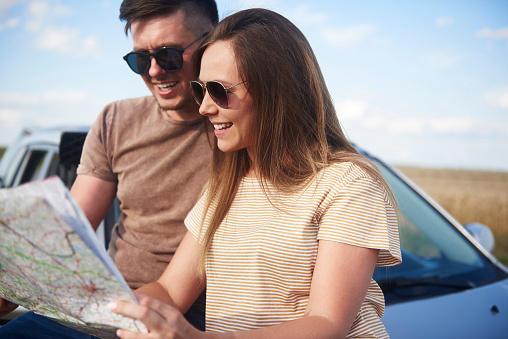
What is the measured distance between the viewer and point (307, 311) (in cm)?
141

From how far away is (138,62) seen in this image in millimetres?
2379

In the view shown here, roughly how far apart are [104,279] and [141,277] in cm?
129

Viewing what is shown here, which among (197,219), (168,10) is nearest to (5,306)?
(197,219)

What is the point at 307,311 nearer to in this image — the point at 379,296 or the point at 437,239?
the point at 379,296

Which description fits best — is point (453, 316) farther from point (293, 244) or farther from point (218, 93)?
point (218, 93)

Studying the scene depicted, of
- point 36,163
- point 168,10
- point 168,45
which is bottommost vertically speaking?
point 36,163

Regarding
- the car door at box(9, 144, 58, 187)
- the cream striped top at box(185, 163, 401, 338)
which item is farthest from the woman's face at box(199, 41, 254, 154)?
the car door at box(9, 144, 58, 187)

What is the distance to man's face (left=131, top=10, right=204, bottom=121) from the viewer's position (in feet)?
7.67

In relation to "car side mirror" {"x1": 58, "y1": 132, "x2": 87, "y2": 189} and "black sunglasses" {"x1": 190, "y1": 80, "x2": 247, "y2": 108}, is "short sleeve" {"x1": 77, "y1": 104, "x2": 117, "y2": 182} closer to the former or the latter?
"car side mirror" {"x1": 58, "y1": 132, "x2": 87, "y2": 189}

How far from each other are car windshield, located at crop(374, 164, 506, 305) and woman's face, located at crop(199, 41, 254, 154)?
76 cm

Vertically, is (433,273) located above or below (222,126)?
below

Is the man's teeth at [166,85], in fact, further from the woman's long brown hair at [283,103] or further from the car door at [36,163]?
the car door at [36,163]

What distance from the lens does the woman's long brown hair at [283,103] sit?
1658 millimetres

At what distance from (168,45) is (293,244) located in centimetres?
130
